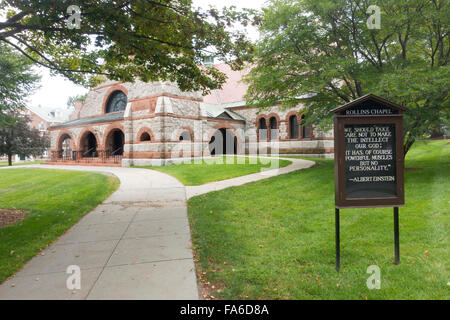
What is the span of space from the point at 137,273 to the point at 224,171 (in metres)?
11.2

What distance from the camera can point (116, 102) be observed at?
28734mm

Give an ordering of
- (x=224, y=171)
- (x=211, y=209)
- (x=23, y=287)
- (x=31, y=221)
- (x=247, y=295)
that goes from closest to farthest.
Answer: (x=247, y=295), (x=23, y=287), (x=31, y=221), (x=211, y=209), (x=224, y=171)

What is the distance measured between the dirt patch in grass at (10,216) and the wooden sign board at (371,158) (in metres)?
7.46

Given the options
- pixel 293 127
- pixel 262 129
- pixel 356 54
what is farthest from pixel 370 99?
pixel 262 129

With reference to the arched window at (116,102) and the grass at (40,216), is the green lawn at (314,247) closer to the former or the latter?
the grass at (40,216)

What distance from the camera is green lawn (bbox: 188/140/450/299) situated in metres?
3.54

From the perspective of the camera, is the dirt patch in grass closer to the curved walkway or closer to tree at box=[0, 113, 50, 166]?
the curved walkway

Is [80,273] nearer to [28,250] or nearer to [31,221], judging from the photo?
[28,250]

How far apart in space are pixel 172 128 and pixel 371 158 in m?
19.2

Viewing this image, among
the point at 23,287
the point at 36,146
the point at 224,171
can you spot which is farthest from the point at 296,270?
the point at 36,146

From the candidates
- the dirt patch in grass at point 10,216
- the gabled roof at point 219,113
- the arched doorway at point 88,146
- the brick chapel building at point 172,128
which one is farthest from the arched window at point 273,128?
the dirt patch in grass at point 10,216

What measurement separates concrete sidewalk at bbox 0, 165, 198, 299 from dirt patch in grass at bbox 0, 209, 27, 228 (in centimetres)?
173

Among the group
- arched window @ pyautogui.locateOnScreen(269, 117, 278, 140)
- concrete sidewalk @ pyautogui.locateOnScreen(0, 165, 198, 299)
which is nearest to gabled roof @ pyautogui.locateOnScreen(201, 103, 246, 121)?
arched window @ pyautogui.locateOnScreen(269, 117, 278, 140)
